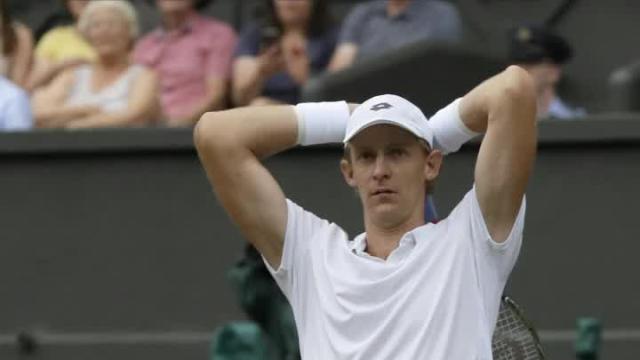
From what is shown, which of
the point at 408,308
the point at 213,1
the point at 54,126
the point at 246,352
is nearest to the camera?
the point at 408,308

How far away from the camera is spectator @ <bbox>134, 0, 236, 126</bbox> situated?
877 centimetres

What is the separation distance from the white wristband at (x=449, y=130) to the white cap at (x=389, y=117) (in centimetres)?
8

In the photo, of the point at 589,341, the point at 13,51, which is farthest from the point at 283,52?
the point at 589,341

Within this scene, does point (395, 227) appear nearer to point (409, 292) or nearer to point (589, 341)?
point (409, 292)

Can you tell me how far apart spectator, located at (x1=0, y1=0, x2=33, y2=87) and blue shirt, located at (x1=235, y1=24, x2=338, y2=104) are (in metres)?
0.94

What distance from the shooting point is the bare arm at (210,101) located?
8.63 m

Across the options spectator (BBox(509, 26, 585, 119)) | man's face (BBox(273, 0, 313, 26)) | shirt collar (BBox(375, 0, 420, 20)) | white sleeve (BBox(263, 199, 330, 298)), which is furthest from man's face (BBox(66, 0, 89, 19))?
white sleeve (BBox(263, 199, 330, 298))

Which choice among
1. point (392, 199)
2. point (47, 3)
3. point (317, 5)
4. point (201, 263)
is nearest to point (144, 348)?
point (201, 263)

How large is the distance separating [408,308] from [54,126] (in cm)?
426

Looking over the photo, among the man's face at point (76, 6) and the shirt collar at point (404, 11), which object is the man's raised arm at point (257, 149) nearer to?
the shirt collar at point (404, 11)

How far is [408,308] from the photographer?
14.5ft

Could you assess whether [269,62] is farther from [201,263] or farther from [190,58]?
[201,263]

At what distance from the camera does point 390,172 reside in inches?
179

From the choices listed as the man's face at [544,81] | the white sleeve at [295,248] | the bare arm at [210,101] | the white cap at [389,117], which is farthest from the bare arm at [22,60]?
the white cap at [389,117]
